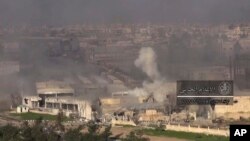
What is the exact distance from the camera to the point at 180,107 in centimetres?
2428

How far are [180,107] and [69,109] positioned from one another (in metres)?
5.06

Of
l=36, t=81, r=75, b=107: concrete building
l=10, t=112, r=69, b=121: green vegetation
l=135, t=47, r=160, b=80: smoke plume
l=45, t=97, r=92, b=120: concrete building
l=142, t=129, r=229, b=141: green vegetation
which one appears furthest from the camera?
l=135, t=47, r=160, b=80: smoke plume

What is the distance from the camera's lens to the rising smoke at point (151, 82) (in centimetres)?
2688

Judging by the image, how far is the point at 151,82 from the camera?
30.3m

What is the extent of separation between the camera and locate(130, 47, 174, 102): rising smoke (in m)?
26.9

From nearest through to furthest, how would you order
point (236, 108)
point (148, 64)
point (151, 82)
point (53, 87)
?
point (236, 108)
point (151, 82)
point (53, 87)
point (148, 64)

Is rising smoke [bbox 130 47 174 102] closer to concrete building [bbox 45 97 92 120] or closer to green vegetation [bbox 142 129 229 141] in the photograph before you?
concrete building [bbox 45 97 92 120]

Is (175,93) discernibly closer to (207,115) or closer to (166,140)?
(207,115)

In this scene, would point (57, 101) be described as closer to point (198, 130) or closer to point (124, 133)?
point (124, 133)

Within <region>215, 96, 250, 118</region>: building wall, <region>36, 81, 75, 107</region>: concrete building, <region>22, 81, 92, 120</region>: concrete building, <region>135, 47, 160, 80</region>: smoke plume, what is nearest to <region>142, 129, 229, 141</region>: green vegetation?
<region>215, 96, 250, 118</region>: building wall

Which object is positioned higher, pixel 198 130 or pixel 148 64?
pixel 148 64

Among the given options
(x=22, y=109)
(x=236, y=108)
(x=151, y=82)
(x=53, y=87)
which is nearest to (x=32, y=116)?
(x=22, y=109)

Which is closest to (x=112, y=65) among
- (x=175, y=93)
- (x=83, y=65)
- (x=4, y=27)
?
(x=83, y=65)

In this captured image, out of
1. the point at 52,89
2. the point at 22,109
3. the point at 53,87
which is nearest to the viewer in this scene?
the point at 22,109
